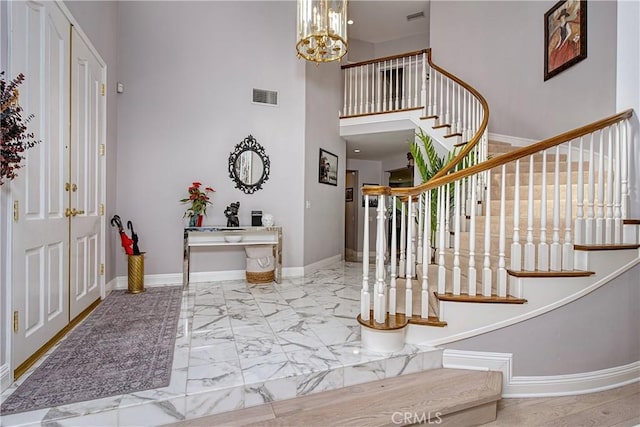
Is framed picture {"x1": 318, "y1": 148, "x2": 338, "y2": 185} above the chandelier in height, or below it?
below

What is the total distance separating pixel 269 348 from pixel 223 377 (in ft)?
1.40

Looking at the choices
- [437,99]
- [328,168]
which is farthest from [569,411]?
[437,99]

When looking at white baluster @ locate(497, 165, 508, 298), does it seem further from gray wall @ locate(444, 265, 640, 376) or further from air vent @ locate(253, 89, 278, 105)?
air vent @ locate(253, 89, 278, 105)

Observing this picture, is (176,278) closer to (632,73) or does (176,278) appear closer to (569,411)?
Answer: (569,411)

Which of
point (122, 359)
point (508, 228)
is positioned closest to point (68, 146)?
point (122, 359)

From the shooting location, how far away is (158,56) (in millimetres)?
3857

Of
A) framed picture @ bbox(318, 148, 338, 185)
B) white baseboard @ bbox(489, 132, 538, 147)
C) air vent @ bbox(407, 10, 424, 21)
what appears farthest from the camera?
air vent @ bbox(407, 10, 424, 21)

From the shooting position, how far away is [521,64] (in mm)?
4660

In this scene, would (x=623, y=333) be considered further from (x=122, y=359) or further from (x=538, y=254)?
(x=122, y=359)

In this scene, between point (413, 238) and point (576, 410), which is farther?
point (413, 238)

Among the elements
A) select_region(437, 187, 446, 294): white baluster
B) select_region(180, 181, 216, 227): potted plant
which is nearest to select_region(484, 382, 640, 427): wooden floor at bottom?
select_region(437, 187, 446, 294): white baluster

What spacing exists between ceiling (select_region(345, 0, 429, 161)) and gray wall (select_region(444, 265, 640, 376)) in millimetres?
3614

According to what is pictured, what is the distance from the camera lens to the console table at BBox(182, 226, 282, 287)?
3.73 m

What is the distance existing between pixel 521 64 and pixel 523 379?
15.0 feet
